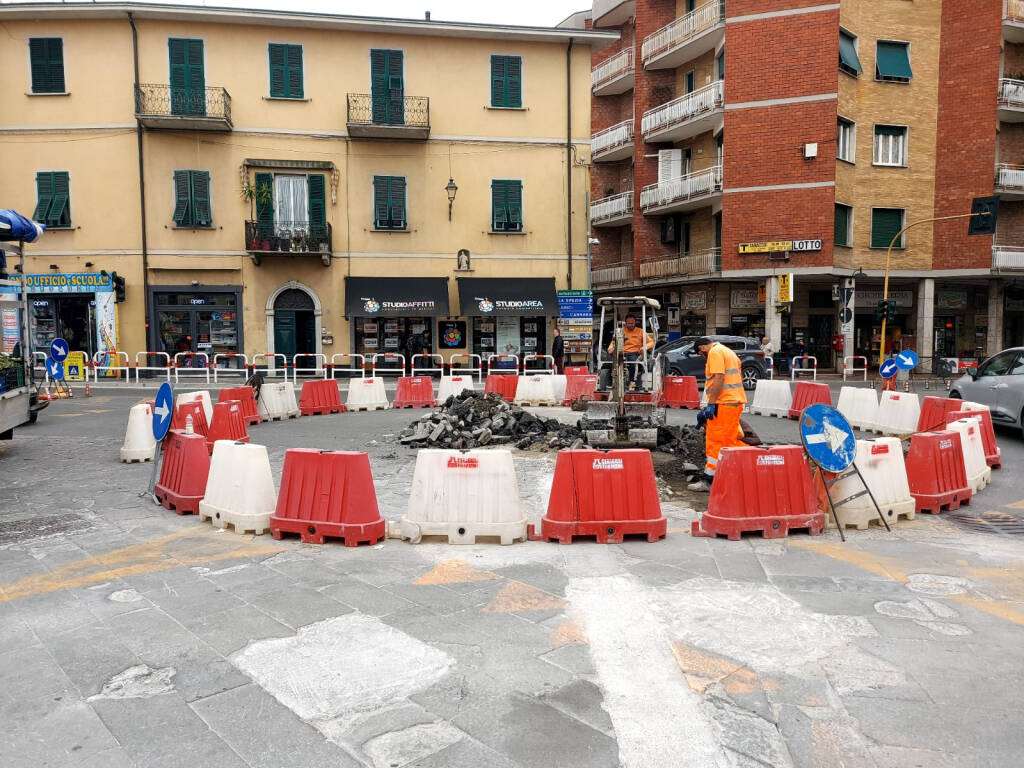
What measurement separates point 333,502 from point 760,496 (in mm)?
3740

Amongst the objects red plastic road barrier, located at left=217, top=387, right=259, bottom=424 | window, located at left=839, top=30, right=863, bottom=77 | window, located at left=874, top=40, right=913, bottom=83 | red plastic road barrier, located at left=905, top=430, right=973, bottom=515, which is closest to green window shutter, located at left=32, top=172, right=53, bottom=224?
red plastic road barrier, located at left=217, top=387, right=259, bottom=424

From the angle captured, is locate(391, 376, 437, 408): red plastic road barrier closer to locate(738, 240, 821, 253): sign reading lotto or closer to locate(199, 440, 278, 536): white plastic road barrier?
locate(199, 440, 278, 536): white plastic road barrier

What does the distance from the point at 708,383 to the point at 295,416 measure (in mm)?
10502

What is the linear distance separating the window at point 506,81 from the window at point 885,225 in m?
15.1

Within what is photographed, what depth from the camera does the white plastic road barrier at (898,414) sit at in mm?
13016

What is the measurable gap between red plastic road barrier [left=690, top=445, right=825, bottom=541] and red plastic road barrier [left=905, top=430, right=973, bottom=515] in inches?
63.8

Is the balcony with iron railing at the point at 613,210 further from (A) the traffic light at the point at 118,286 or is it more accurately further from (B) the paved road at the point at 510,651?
(B) the paved road at the point at 510,651

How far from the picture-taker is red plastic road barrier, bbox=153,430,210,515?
24.1ft

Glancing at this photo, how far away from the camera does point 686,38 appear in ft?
98.4

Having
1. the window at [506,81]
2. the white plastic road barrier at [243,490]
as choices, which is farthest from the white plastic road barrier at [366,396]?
the window at [506,81]

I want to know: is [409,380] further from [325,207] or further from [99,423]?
[325,207]

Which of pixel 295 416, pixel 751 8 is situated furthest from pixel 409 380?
pixel 751 8

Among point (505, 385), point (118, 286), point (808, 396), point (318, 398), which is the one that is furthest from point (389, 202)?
point (808, 396)

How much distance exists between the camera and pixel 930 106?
96.9ft
